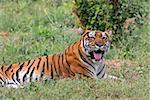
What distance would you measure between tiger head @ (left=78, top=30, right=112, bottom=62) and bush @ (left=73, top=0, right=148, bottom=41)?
244 cm

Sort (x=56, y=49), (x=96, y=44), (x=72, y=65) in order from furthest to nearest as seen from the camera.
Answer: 1. (x=56, y=49)
2. (x=72, y=65)
3. (x=96, y=44)

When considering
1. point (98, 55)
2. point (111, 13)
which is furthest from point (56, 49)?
point (98, 55)

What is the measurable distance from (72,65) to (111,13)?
8.83 ft

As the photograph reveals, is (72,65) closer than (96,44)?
No

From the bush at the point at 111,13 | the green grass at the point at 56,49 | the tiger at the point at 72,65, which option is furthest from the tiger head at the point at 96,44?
the bush at the point at 111,13

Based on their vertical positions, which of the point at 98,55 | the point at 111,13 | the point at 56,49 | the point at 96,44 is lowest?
the point at 56,49

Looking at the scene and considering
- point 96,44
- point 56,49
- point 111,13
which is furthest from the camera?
point 111,13

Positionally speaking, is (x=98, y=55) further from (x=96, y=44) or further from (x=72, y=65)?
(x=72, y=65)

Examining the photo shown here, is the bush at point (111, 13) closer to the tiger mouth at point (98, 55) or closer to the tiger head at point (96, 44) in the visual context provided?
the tiger head at point (96, 44)

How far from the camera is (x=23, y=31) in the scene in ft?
44.7

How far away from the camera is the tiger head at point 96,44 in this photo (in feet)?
31.1

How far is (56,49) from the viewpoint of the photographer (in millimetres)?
11680

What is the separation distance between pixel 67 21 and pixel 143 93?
608 cm

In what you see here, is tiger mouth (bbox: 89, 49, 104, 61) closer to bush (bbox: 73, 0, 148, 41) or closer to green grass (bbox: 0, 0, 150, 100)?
green grass (bbox: 0, 0, 150, 100)
